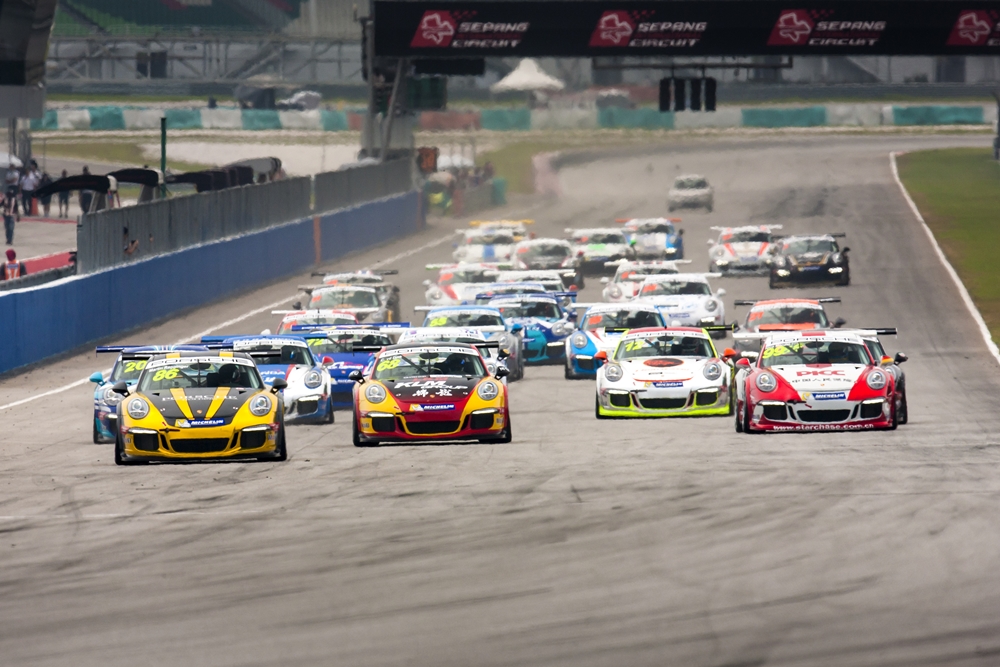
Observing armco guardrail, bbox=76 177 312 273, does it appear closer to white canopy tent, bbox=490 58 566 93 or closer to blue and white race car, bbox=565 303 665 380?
blue and white race car, bbox=565 303 665 380

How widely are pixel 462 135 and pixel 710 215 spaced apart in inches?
1064

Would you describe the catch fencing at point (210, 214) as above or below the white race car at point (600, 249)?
above

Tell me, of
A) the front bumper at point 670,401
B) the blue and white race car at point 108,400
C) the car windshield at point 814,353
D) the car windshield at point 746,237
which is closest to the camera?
the blue and white race car at point 108,400

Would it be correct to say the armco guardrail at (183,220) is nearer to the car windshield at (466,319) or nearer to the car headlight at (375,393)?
the car windshield at (466,319)

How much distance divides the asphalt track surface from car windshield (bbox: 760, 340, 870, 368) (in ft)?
3.06

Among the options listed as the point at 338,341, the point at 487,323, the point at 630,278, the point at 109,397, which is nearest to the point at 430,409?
the point at 109,397

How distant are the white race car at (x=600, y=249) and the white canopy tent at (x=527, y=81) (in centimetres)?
5211

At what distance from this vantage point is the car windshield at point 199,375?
16875mm

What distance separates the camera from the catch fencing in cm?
3081

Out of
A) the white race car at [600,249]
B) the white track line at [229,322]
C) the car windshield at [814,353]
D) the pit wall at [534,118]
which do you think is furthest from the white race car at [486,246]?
the pit wall at [534,118]

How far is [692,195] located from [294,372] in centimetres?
4382

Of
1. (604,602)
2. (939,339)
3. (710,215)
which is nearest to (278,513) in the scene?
(604,602)

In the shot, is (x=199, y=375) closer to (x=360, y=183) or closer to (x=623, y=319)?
(x=623, y=319)

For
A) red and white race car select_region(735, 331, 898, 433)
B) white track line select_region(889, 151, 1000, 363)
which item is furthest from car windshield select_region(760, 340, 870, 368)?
white track line select_region(889, 151, 1000, 363)
